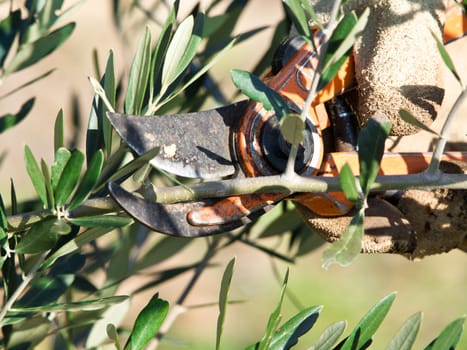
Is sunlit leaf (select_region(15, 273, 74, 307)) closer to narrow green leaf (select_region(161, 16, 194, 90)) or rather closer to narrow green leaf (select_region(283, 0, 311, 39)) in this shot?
narrow green leaf (select_region(161, 16, 194, 90))

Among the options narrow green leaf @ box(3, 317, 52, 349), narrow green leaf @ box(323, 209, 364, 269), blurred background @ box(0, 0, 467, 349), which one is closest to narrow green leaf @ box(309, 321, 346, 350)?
narrow green leaf @ box(323, 209, 364, 269)

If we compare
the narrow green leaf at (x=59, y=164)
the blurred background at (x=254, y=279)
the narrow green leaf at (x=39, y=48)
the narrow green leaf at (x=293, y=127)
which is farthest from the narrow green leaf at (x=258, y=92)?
the blurred background at (x=254, y=279)

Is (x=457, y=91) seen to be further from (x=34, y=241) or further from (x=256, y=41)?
(x=256, y=41)

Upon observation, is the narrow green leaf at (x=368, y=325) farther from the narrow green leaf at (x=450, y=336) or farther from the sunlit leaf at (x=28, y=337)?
the sunlit leaf at (x=28, y=337)

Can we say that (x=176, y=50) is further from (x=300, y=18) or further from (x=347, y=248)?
(x=347, y=248)

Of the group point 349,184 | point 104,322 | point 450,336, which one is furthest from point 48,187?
point 104,322

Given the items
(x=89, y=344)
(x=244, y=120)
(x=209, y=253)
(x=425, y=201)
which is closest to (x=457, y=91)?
(x=425, y=201)
